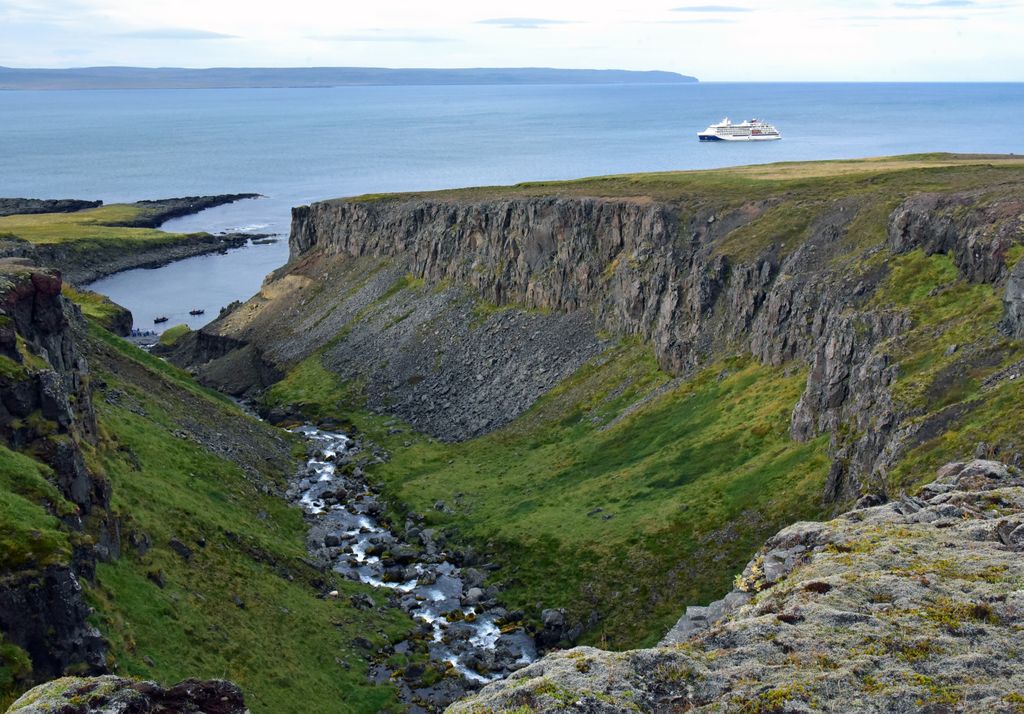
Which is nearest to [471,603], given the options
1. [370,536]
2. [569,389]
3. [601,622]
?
[601,622]

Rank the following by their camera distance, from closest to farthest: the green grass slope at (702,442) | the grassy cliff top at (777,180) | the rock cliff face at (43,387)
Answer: the rock cliff face at (43,387) → the green grass slope at (702,442) → the grassy cliff top at (777,180)

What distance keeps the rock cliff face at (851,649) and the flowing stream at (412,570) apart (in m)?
22.4

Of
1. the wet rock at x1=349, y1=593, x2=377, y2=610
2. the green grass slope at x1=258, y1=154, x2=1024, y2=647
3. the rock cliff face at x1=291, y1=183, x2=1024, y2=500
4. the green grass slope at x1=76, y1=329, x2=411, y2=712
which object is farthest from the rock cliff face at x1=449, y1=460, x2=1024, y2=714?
the wet rock at x1=349, y1=593, x2=377, y2=610

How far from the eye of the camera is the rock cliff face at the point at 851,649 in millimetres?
27969

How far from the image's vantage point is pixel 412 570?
70062 mm

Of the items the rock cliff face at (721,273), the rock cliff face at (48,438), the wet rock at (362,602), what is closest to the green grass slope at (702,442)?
the rock cliff face at (721,273)

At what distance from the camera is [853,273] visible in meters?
76.9

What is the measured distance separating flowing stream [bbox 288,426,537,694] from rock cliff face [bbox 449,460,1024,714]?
2239cm

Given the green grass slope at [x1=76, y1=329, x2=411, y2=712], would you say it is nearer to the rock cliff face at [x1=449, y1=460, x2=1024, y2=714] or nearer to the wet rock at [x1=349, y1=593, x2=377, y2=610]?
the wet rock at [x1=349, y1=593, x2=377, y2=610]

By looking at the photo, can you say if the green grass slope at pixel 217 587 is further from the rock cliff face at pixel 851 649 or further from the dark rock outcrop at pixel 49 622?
the rock cliff face at pixel 851 649

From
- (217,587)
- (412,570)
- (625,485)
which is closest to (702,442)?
(625,485)

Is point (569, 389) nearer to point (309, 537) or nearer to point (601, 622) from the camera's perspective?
point (309, 537)

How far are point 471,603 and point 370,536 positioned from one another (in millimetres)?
14337

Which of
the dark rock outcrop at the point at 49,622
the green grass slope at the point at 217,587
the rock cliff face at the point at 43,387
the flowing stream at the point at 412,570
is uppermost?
the rock cliff face at the point at 43,387
